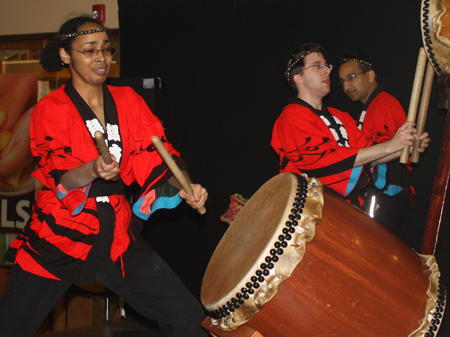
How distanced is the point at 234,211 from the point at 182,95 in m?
1.21

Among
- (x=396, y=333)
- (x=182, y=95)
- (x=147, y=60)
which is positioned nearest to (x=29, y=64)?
(x=147, y=60)

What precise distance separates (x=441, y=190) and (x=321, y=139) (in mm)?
535

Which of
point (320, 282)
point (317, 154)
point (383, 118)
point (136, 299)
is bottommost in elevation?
point (136, 299)

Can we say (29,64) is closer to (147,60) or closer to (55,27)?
(55,27)

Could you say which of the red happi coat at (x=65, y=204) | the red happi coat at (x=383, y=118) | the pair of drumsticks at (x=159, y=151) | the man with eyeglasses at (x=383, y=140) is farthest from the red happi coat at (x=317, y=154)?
the pair of drumsticks at (x=159, y=151)

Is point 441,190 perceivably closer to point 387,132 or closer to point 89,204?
point 387,132

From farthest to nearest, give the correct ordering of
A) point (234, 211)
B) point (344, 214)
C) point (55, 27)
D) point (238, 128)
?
point (55, 27), point (238, 128), point (234, 211), point (344, 214)

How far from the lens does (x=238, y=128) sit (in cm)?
282

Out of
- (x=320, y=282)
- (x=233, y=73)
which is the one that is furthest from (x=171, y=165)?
(x=233, y=73)

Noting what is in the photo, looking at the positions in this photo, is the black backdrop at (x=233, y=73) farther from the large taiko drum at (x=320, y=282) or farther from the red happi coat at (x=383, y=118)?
the large taiko drum at (x=320, y=282)

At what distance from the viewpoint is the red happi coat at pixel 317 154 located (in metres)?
1.95

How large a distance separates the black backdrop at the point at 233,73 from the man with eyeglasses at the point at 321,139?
37 centimetres

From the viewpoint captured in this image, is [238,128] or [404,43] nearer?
[404,43]

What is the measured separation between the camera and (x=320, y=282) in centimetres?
122
